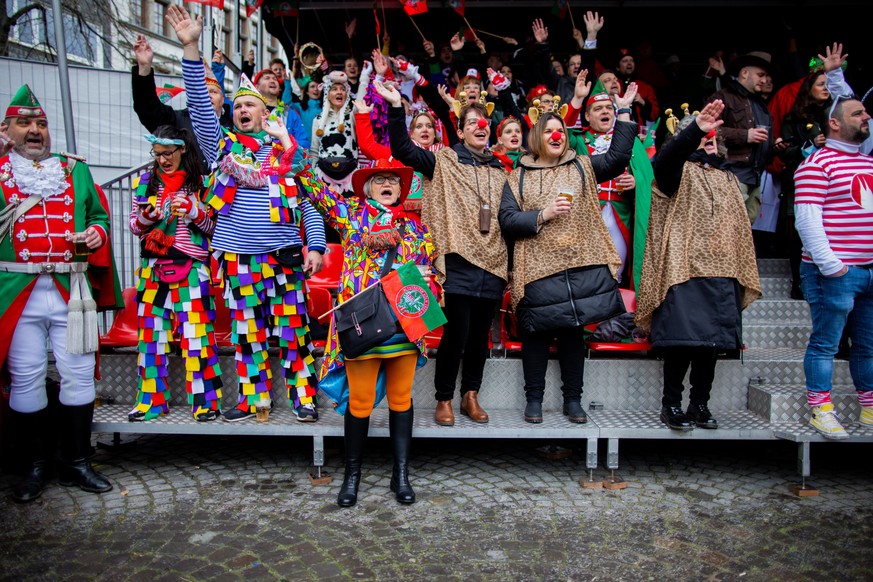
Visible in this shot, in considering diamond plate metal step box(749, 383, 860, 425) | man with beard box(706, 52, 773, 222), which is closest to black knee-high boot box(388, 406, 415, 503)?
diamond plate metal step box(749, 383, 860, 425)

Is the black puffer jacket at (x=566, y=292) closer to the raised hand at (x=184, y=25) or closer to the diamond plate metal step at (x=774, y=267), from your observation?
the raised hand at (x=184, y=25)

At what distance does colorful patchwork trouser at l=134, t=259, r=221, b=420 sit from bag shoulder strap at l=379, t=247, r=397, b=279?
1.27 m

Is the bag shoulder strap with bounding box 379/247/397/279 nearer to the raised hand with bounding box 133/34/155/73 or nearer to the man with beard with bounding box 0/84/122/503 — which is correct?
the man with beard with bounding box 0/84/122/503

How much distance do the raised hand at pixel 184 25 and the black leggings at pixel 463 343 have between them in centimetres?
216

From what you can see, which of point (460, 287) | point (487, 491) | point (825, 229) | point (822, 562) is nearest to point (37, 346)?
point (460, 287)

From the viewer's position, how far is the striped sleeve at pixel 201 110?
4031mm

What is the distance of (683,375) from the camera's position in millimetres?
4266

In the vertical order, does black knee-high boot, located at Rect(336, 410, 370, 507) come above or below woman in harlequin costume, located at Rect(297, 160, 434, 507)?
below

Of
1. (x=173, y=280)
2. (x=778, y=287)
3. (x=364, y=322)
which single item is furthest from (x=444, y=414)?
(x=778, y=287)

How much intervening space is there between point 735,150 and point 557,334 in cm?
259

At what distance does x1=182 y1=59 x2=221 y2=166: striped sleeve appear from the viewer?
159 inches

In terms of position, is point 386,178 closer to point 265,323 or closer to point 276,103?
point 265,323

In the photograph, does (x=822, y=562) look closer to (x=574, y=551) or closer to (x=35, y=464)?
(x=574, y=551)

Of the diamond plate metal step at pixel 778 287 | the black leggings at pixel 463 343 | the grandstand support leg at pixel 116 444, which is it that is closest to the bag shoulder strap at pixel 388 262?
the black leggings at pixel 463 343
